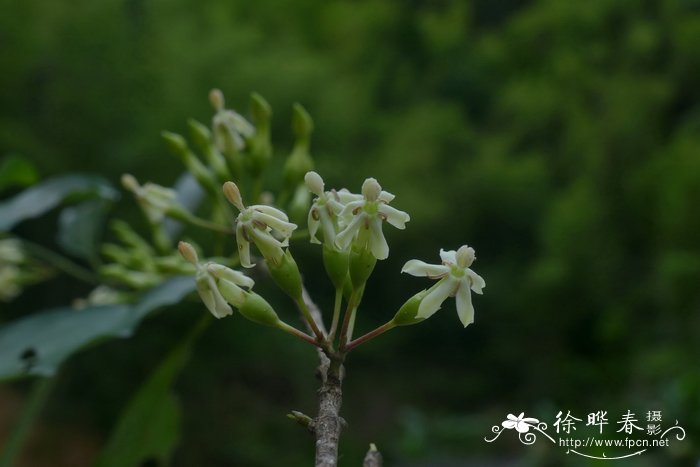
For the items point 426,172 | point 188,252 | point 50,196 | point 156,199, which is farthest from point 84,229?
point 426,172

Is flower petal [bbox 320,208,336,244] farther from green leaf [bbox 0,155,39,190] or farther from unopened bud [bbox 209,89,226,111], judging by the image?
green leaf [bbox 0,155,39,190]

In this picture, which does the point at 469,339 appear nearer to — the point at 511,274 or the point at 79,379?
the point at 511,274

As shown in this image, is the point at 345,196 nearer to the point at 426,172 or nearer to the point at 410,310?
the point at 410,310

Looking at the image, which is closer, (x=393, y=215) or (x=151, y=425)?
(x=393, y=215)

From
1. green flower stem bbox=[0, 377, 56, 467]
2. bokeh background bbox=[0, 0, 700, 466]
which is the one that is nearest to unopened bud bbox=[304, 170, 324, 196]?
green flower stem bbox=[0, 377, 56, 467]

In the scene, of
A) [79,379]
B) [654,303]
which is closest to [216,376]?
[79,379]

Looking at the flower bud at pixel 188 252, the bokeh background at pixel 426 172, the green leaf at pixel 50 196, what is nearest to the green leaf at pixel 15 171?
the green leaf at pixel 50 196
